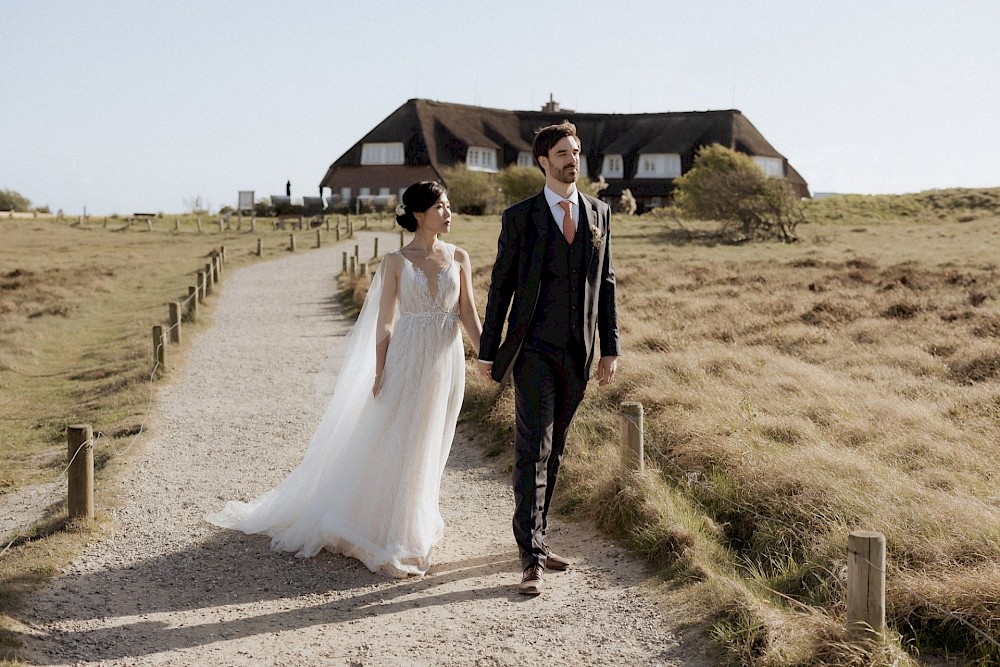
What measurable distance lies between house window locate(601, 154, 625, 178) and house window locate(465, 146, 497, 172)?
670 cm

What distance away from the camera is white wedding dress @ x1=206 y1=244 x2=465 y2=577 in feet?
19.3

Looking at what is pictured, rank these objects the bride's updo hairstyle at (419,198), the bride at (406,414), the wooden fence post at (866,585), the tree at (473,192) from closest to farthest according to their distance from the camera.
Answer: the wooden fence post at (866,585) < the bride's updo hairstyle at (419,198) < the bride at (406,414) < the tree at (473,192)

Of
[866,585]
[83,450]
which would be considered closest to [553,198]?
[866,585]

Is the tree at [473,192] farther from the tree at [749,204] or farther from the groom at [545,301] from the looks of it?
the groom at [545,301]

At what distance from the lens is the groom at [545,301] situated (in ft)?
17.6

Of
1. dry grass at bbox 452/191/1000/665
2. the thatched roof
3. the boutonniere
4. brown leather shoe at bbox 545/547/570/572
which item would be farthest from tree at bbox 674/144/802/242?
the boutonniere

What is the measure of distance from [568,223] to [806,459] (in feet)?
8.96

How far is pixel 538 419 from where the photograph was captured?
545 cm

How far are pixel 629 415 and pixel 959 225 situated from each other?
38.3m

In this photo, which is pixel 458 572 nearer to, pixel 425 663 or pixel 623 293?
pixel 425 663

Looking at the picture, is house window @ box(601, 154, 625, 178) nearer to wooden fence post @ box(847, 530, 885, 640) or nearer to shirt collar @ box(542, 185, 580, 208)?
shirt collar @ box(542, 185, 580, 208)

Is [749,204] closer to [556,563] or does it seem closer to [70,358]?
[70,358]

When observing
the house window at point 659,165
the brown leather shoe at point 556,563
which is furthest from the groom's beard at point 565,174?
the house window at point 659,165

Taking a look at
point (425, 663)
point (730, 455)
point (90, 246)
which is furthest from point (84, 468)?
point (90, 246)
